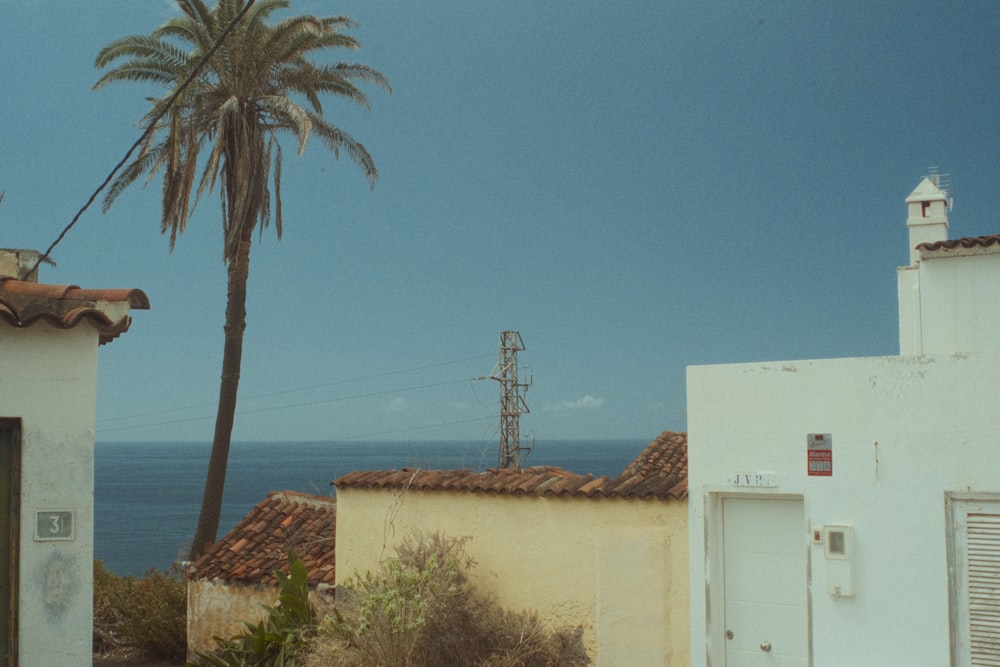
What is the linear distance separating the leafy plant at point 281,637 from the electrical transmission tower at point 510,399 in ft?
84.7

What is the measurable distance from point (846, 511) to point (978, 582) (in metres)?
1.22

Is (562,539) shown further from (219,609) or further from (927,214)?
(927,214)

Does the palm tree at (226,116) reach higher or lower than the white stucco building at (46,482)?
higher

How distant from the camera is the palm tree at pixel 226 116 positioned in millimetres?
19953

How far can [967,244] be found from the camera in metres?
12.4

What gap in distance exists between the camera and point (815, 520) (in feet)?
29.9

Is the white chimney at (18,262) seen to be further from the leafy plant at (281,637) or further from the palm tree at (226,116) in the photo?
the palm tree at (226,116)

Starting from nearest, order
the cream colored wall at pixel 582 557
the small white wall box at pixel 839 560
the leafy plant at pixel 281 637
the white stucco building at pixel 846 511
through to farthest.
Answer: the white stucco building at pixel 846 511 → the small white wall box at pixel 839 560 → the cream colored wall at pixel 582 557 → the leafy plant at pixel 281 637

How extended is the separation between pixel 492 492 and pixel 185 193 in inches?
487

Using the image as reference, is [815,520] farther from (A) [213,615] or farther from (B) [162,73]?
(B) [162,73]

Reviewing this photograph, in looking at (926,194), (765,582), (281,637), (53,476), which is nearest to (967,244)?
(926,194)

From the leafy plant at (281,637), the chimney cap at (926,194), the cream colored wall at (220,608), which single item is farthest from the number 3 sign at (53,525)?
the chimney cap at (926,194)

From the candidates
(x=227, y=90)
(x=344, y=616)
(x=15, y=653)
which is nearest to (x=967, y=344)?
(x=344, y=616)

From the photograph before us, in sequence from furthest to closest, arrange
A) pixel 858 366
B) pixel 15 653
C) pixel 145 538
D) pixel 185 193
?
pixel 145 538
pixel 185 193
pixel 858 366
pixel 15 653
